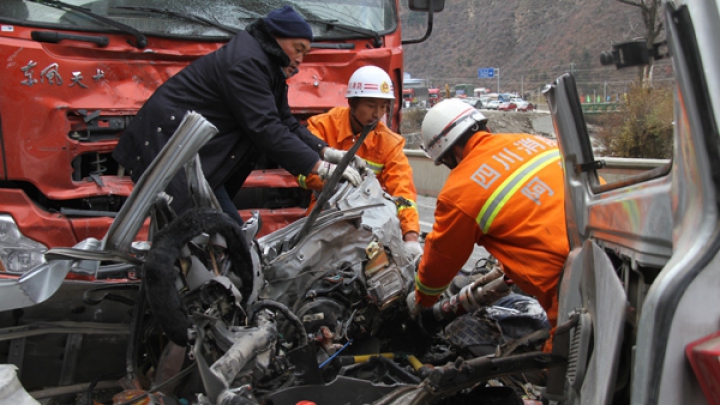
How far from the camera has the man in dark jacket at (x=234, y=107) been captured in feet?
12.5

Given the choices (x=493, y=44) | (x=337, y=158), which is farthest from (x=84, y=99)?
(x=493, y=44)

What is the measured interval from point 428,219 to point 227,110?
635 centimetres

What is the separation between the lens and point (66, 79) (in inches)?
161

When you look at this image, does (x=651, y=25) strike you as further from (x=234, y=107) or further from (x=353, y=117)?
(x=353, y=117)

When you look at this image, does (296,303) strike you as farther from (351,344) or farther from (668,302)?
(668,302)

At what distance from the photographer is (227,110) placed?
3.92 metres

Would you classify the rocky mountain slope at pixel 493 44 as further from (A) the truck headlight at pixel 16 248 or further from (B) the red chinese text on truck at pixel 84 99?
(A) the truck headlight at pixel 16 248

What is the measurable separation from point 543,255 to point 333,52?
260 centimetres

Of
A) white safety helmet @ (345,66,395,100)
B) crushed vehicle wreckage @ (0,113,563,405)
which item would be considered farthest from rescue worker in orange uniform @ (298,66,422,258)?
crushed vehicle wreckage @ (0,113,563,405)

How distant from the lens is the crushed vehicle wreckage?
247 cm

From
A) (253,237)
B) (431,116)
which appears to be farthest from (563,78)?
(253,237)

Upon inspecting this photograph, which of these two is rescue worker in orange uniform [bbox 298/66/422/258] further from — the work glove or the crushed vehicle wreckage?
the crushed vehicle wreckage

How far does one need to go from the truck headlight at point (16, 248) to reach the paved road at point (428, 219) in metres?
3.97

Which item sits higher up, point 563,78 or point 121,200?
point 563,78
